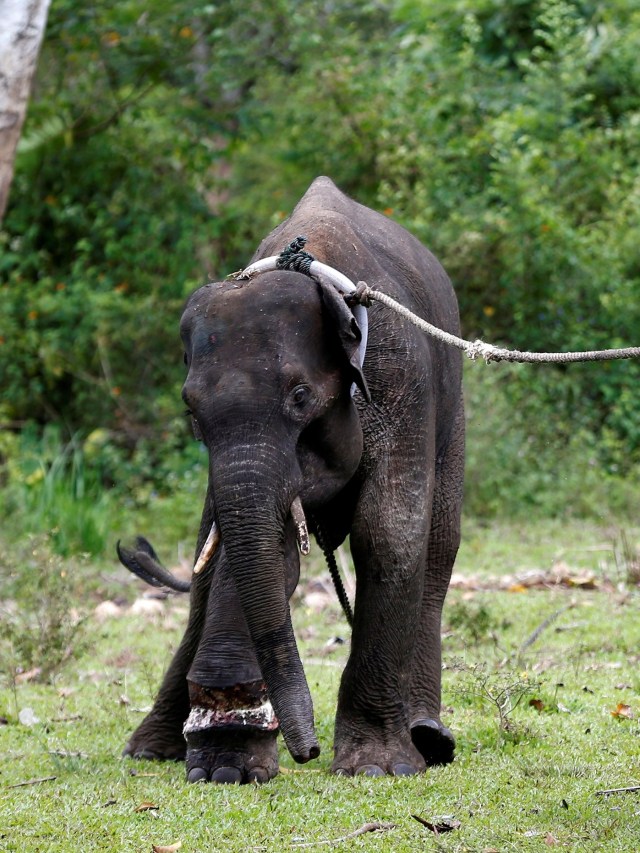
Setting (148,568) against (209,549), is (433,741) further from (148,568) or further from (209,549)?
(148,568)

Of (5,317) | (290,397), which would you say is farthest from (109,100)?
(290,397)

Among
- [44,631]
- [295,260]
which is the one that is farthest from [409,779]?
[44,631]

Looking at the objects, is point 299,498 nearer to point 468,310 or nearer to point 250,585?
point 250,585

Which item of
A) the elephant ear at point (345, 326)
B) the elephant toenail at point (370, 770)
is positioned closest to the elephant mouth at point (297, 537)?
the elephant ear at point (345, 326)

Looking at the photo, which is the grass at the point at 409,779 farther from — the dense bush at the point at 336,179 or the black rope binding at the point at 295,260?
the dense bush at the point at 336,179

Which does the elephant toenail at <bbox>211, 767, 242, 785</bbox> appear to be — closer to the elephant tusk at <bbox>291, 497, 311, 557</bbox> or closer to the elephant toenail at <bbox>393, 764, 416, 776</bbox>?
the elephant toenail at <bbox>393, 764, 416, 776</bbox>

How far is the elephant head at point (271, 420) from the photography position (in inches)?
176

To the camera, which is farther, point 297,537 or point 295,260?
point 295,260

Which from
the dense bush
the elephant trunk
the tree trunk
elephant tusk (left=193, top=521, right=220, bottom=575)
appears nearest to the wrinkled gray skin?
the elephant trunk

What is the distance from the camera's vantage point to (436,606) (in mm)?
5926

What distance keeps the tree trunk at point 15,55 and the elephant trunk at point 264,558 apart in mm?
5113

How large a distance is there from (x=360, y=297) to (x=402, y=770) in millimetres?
1703

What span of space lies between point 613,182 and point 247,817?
10902mm

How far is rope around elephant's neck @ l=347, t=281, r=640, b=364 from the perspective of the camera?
421 centimetres
